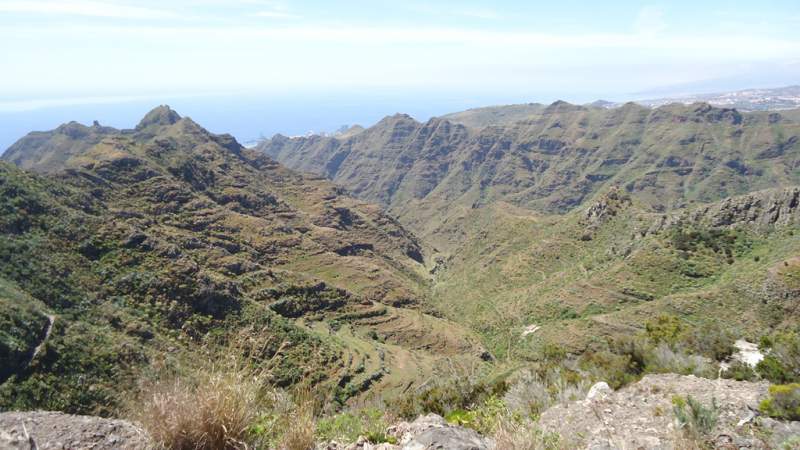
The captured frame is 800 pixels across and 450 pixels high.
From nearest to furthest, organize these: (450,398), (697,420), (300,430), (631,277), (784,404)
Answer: (300,430)
(697,420)
(784,404)
(450,398)
(631,277)

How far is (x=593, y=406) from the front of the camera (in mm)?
9453

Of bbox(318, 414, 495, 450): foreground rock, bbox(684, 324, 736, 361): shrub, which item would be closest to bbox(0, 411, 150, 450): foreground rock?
bbox(318, 414, 495, 450): foreground rock

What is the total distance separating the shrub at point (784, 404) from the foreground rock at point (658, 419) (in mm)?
251

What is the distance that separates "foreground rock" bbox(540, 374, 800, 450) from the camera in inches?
267

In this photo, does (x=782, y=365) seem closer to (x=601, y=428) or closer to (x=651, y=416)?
(x=651, y=416)

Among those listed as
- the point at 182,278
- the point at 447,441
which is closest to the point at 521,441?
the point at 447,441

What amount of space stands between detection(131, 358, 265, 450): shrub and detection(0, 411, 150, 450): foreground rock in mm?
A: 187

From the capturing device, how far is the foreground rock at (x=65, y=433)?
14.6 feet

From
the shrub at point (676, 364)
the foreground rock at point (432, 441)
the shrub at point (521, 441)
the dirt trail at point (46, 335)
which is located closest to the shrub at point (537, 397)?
the foreground rock at point (432, 441)

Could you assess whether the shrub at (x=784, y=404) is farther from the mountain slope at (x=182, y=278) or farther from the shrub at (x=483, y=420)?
the mountain slope at (x=182, y=278)

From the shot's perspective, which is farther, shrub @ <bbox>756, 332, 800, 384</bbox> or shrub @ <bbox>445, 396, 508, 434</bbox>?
shrub @ <bbox>756, 332, 800, 384</bbox>

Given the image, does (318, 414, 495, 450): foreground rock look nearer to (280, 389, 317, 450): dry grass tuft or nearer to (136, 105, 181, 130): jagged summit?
(280, 389, 317, 450): dry grass tuft

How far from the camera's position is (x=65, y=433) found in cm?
478

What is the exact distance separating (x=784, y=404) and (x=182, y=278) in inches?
2186
